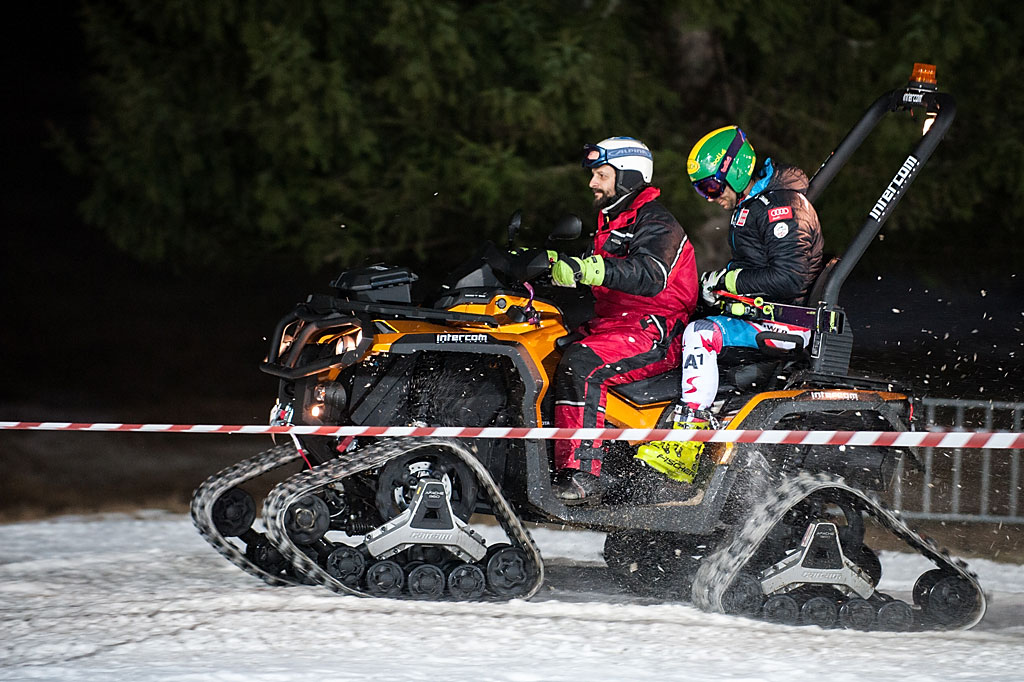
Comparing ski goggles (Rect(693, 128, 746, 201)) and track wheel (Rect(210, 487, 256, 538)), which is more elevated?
ski goggles (Rect(693, 128, 746, 201))

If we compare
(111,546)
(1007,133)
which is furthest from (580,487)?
(1007,133)

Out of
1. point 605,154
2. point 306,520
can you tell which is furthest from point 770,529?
point 306,520

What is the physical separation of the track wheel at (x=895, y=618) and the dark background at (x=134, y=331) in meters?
1.29

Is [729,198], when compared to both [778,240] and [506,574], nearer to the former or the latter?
[778,240]

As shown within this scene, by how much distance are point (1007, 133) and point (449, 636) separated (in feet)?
25.3

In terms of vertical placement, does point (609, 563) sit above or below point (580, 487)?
below

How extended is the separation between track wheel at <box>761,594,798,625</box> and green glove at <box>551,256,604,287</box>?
65.9 inches

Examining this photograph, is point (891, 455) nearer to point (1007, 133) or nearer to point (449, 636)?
point (449, 636)

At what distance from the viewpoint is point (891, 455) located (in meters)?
6.38

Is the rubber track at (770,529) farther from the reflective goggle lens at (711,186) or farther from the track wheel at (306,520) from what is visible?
the track wheel at (306,520)

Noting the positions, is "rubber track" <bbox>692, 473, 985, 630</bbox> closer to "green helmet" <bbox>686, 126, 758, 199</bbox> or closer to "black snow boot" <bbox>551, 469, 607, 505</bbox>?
"black snow boot" <bbox>551, 469, 607, 505</bbox>

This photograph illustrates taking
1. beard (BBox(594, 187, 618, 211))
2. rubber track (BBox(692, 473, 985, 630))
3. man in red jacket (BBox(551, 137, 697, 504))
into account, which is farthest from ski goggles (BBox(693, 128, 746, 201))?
rubber track (BBox(692, 473, 985, 630))

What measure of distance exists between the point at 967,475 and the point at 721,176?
5.23 m

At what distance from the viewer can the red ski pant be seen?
6.01 m
